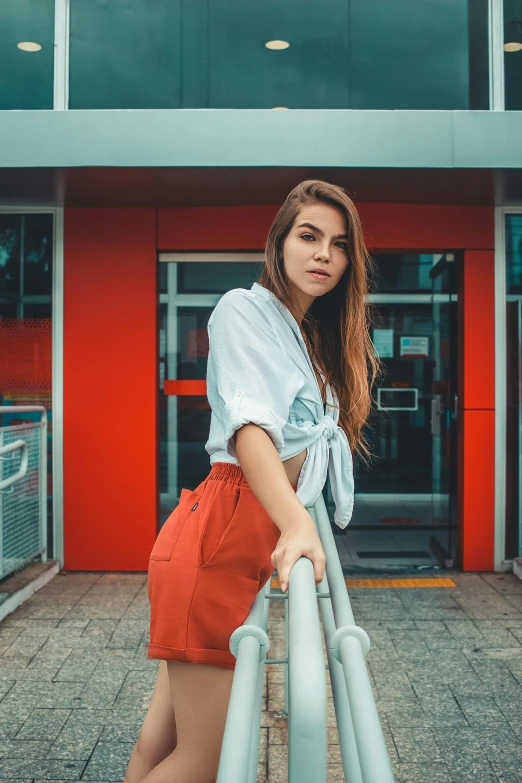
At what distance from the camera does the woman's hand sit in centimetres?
109

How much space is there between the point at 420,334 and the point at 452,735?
359 cm

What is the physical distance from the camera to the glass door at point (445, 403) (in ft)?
19.6

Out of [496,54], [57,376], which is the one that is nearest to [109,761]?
[57,376]

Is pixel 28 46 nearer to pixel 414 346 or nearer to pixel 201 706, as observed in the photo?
pixel 414 346

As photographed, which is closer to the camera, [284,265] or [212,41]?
[284,265]

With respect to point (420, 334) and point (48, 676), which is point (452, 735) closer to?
point (48, 676)

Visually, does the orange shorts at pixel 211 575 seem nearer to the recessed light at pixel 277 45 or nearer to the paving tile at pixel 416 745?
the paving tile at pixel 416 745

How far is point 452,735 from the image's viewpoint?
320cm

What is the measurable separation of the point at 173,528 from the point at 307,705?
0.72 meters

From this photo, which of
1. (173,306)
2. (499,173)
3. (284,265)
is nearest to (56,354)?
(173,306)

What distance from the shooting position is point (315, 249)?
1.54 metres

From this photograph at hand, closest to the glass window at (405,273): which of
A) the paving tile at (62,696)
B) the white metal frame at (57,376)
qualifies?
the white metal frame at (57,376)

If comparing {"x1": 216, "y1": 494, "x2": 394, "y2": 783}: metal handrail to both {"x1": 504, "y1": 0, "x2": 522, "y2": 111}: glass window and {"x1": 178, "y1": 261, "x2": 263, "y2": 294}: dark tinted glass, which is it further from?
{"x1": 504, "y1": 0, "x2": 522, "y2": 111}: glass window

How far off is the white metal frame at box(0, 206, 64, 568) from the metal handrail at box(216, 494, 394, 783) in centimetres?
491
